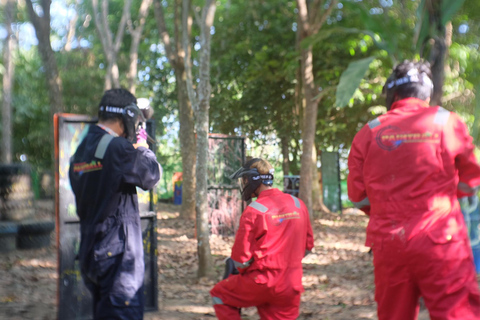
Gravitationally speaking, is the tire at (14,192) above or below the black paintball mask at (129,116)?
below

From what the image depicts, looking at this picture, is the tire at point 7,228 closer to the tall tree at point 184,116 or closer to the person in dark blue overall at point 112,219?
the tall tree at point 184,116

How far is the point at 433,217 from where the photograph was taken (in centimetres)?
312

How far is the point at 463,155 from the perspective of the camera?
3225 millimetres

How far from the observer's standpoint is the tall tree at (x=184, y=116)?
14.5 metres

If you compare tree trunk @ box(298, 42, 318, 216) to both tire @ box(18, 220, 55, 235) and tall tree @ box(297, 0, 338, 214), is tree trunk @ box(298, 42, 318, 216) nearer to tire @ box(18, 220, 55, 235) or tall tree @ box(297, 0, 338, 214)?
tall tree @ box(297, 0, 338, 214)

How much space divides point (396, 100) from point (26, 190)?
361 inches

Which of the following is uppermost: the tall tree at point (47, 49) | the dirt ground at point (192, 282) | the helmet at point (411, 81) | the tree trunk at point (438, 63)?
the tall tree at point (47, 49)

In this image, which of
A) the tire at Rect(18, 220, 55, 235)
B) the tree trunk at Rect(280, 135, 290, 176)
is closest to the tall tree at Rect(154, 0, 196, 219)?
the tire at Rect(18, 220, 55, 235)

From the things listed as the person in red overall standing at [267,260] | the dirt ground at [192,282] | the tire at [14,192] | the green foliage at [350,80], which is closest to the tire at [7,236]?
the dirt ground at [192,282]

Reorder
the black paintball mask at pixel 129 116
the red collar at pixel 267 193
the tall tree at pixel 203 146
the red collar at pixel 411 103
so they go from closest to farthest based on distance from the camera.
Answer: the red collar at pixel 411 103 → the black paintball mask at pixel 129 116 → the red collar at pixel 267 193 → the tall tree at pixel 203 146

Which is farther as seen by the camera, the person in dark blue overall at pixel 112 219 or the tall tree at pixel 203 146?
the tall tree at pixel 203 146

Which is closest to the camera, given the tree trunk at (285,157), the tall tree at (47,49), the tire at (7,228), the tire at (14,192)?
the tire at (7,228)

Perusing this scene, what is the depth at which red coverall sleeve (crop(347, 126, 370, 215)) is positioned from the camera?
3441 millimetres

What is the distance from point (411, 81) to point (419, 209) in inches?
32.9
